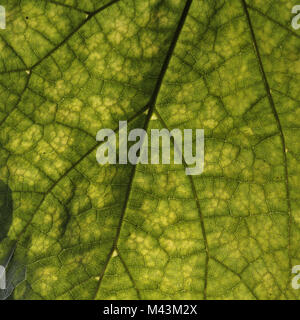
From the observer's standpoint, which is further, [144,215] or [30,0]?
[144,215]

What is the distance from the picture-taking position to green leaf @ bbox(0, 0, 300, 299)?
1363 mm

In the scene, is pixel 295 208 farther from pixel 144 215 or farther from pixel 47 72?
pixel 47 72

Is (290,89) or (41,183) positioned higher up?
(290,89)

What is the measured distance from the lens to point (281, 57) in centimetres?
136

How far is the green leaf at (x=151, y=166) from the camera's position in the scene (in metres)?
1.36

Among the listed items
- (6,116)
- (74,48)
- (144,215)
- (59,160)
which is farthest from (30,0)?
(144,215)

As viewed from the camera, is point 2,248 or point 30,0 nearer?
point 30,0

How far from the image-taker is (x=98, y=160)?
1432mm

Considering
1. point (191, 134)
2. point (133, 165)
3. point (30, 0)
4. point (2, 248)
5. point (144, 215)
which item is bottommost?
point (2, 248)

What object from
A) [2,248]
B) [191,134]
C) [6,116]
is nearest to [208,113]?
[191,134]

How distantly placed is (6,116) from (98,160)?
0.36m

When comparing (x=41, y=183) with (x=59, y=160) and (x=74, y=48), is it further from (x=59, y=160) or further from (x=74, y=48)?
(x=74, y=48)

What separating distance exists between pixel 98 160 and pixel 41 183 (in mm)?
228

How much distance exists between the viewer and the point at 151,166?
1435 millimetres
